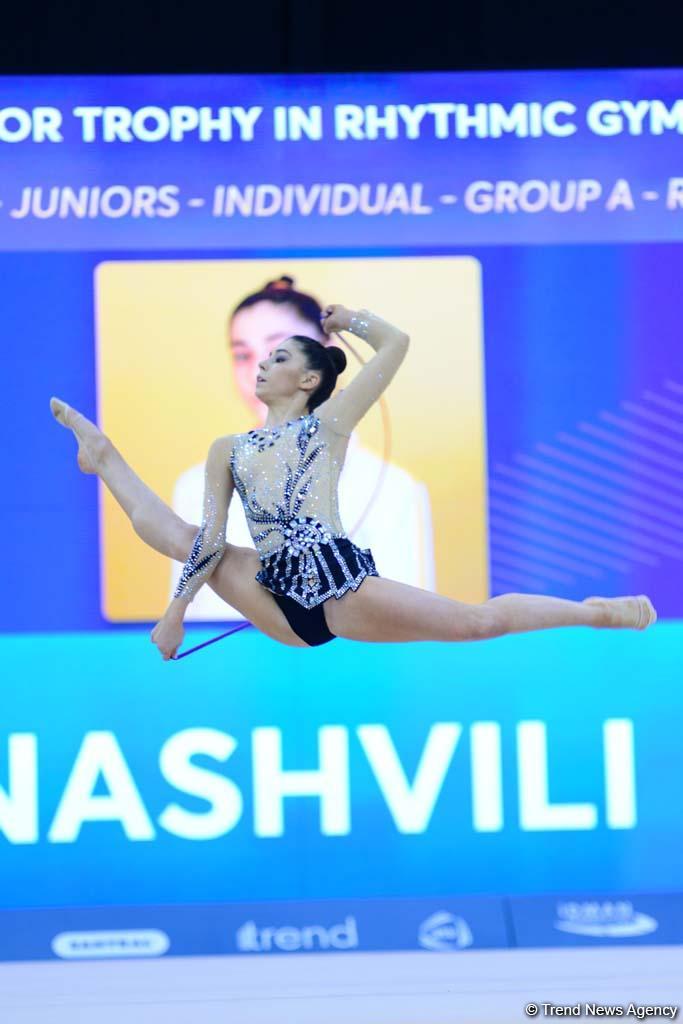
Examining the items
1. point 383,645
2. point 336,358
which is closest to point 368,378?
point 336,358

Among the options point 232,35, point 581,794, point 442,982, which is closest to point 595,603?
point 581,794

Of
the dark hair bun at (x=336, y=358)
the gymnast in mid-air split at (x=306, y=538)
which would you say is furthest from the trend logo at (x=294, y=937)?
the dark hair bun at (x=336, y=358)

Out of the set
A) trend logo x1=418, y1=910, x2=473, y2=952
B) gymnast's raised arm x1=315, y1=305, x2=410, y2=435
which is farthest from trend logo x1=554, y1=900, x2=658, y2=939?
gymnast's raised arm x1=315, y1=305, x2=410, y2=435

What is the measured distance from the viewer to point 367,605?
3.90 meters

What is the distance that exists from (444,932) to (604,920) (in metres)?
0.60

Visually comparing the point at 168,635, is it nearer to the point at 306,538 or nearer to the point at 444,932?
the point at 306,538

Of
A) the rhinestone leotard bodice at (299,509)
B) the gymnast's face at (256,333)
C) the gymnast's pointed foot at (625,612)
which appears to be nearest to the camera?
the rhinestone leotard bodice at (299,509)

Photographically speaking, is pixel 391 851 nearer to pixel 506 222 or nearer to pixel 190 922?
pixel 190 922

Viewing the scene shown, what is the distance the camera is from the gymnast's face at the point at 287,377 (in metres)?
4.11

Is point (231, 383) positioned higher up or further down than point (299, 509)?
higher up

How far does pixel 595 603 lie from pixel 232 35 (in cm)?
257

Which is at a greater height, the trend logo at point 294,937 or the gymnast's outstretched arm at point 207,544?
the gymnast's outstretched arm at point 207,544

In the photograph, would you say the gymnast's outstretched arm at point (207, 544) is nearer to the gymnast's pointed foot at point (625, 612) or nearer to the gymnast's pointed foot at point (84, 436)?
the gymnast's pointed foot at point (84, 436)

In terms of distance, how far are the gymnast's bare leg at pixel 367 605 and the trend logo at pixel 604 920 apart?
1.30 meters
